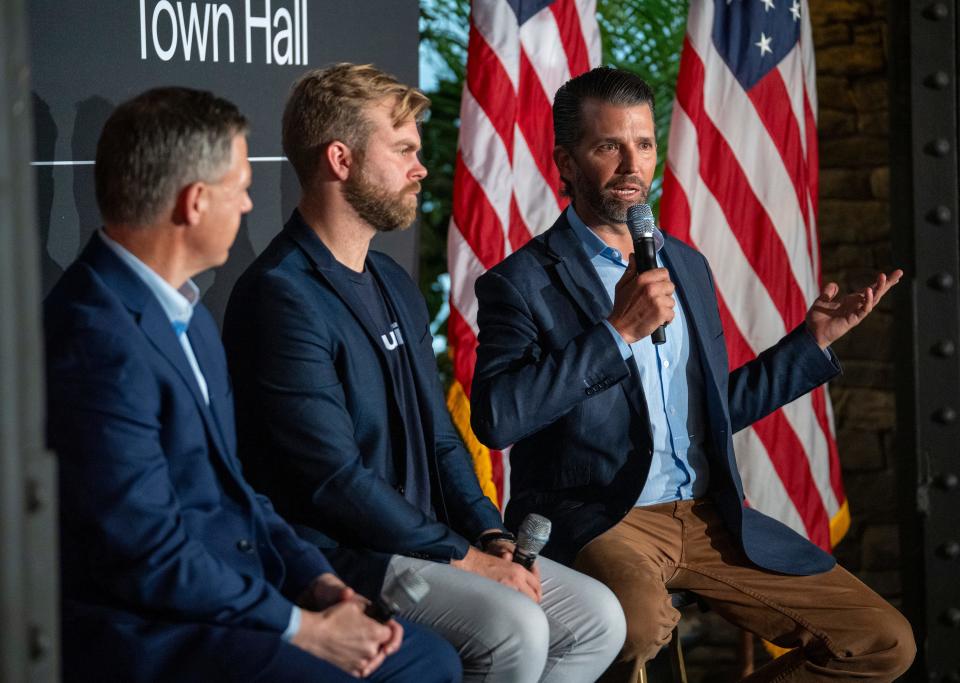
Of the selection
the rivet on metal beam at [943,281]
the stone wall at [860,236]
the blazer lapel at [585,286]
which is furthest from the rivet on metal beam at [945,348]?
the stone wall at [860,236]

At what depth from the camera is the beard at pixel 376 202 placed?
2.47m

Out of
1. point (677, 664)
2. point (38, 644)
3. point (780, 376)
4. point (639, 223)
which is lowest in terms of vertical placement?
point (677, 664)

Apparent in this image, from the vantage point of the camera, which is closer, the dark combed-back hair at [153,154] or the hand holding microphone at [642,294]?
the dark combed-back hair at [153,154]

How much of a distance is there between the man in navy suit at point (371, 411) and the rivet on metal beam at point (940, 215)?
99cm

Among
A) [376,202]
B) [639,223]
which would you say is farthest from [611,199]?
[376,202]

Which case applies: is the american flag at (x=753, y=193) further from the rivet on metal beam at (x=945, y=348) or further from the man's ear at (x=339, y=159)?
the man's ear at (x=339, y=159)

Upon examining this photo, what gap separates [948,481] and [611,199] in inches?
35.5

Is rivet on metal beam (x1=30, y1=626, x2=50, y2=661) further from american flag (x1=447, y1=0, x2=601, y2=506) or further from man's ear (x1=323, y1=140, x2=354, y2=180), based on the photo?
american flag (x1=447, y1=0, x2=601, y2=506)

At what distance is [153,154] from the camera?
6.13ft

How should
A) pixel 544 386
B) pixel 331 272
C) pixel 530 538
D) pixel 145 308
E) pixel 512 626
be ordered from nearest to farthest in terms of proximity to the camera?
pixel 145 308 < pixel 512 626 < pixel 530 538 < pixel 331 272 < pixel 544 386

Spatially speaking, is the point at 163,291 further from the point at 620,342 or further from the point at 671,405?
the point at 671,405

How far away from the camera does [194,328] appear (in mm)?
1992

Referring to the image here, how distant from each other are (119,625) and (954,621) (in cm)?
167

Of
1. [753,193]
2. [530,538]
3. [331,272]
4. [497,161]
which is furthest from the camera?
[753,193]
